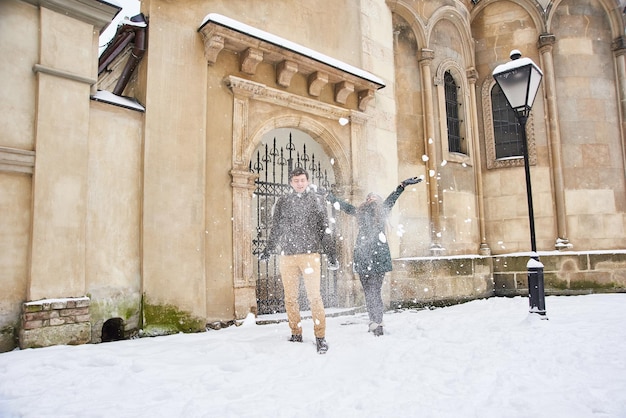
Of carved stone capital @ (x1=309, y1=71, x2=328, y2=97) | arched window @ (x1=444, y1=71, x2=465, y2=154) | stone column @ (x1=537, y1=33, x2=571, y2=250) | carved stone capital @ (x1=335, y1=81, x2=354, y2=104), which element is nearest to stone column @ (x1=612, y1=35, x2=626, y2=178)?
stone column @ (x1=537, y1=33, x2=571, y2=250)

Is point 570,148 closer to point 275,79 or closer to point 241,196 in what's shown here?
point 275,79

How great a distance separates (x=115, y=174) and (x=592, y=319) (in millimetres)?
6685

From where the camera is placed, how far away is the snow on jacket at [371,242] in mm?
5508

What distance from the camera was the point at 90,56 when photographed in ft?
17.3

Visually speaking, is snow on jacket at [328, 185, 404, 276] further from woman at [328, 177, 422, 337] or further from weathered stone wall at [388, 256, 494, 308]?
weathered stone wall at [388, 256, 494, 308]

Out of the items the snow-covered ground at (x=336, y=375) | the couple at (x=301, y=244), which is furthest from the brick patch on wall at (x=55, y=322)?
the couple at (x=301, y=244)

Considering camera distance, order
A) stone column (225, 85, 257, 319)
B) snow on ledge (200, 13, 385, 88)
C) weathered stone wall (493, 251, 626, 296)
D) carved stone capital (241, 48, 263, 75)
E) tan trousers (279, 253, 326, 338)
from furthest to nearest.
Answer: weathered stone wall (493, 251, 626, 296) < carved stone capital (241, 48, 263, 75) < stone column (225, 85, 257, 319) < snow on ledge (200, 13, 385, 88) < tan trousers (279, 253, 326, 338)

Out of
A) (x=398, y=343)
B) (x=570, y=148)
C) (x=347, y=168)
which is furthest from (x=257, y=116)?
(x=570, y=148)

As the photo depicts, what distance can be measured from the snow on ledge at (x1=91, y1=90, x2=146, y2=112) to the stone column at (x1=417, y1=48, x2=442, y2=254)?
634cm

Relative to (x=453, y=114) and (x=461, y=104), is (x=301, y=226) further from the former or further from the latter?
(x=461, y=104)

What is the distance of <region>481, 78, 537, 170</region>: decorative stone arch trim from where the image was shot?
1082 centimetres

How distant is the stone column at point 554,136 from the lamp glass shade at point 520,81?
5281mm

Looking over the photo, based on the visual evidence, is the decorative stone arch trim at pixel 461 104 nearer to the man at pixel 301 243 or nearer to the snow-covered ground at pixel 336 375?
the snow-covered ground at pixel 336 375

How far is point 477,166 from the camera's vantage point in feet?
35.6
